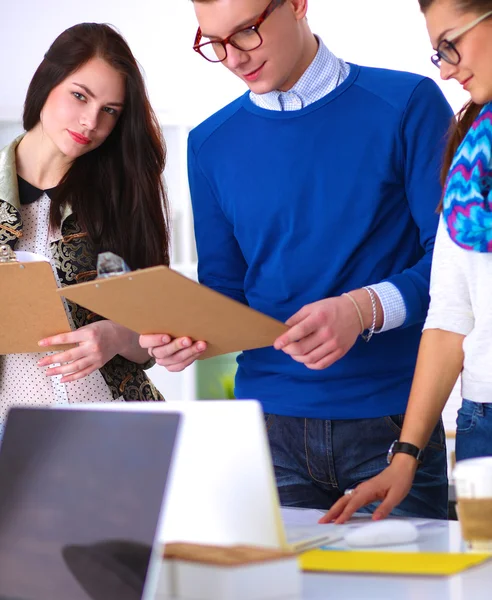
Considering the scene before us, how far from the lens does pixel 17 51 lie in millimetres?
4773

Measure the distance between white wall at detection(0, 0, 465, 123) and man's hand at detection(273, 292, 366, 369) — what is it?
136 inches

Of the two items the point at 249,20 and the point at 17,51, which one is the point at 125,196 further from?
the point at 17,51

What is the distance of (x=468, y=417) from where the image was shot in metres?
1.41

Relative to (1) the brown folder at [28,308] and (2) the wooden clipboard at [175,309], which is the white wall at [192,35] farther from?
(2) the wooden clipboard at [175,309]

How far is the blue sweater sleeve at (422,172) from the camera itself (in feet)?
5.45

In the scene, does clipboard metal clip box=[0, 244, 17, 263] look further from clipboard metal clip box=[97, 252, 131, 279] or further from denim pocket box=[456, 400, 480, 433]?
denim pocket box=[456, 400, 480, 433]

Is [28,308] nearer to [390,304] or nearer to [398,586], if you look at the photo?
[390,304]

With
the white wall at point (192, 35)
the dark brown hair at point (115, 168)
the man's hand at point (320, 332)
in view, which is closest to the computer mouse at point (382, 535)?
the man's hand at point (320, 332)

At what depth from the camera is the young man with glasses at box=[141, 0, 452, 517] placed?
1.67m

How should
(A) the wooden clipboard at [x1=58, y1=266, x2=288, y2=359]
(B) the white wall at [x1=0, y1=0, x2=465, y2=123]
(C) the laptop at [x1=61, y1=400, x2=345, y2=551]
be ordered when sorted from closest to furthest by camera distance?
(C) the laptop at [x1=61, y1=400, x2=345, y2=551], (A) the wooden clipboard at [x1=58, y1=266, x2=288, y2=359], (B) the white wall at [x1=0, y1=0, x2=465, y2=123]

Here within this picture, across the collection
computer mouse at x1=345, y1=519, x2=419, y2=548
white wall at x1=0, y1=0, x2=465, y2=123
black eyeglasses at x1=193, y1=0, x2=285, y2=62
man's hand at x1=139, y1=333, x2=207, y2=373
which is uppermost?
white wall at x1=0, y1=0, x2=465, y2=123

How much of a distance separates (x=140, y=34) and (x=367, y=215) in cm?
352

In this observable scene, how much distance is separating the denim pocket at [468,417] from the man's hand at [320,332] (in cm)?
24

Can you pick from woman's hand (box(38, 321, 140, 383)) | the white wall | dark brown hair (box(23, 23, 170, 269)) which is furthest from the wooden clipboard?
the white wall
